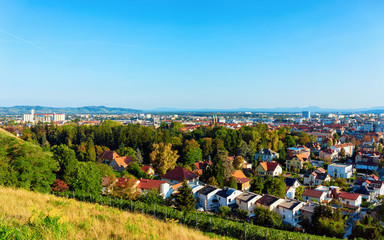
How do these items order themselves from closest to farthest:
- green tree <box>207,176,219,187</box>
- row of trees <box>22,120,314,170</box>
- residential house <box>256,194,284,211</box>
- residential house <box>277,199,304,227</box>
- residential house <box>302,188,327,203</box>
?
residential house <box>277,199,304,227</box>
residential house <box>256,194,284,211</box>
residential house <box>302,188,327,203</box>
green tree <box>207,176,219,187</box>
row of trees <box>22,120,314,170</box>

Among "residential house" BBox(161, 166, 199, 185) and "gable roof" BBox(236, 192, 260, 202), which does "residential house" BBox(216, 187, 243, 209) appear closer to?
"gable roof" BBox(236, 192, 260, 202)

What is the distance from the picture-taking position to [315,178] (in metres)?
27.9

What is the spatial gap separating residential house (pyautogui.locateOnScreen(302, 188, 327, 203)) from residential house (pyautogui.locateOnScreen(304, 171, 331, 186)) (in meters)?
5.67

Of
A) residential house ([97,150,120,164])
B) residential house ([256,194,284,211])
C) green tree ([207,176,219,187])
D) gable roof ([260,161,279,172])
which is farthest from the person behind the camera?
gable roof ([260,161,279,172])

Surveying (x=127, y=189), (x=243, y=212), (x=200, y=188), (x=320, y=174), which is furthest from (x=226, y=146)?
(x=127, y=189)

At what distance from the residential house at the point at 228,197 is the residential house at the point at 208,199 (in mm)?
346

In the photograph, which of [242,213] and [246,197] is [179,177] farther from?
[242,213]

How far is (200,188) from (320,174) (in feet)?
52.5

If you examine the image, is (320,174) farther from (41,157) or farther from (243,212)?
(41,157)

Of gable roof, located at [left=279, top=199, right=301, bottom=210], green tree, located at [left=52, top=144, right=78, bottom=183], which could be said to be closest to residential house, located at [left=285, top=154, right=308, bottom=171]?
gable roof, located at [left=279, top=199, right=301, bottom=210]

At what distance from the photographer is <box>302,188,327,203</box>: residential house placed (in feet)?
71.0

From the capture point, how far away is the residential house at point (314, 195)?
21.6 m

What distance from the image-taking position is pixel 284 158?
36.2 m

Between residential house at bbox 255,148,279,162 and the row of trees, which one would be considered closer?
the row of trees
